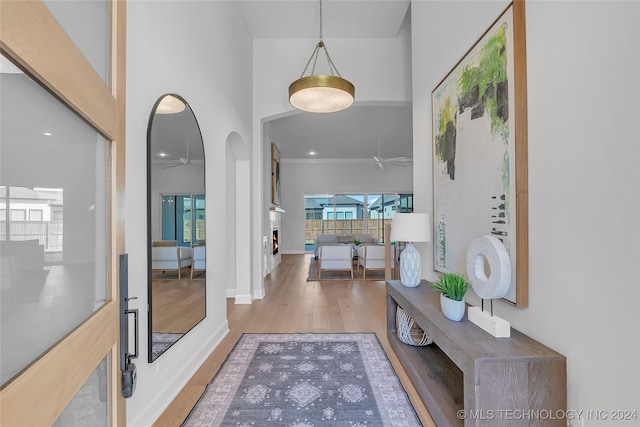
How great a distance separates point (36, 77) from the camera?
65cm

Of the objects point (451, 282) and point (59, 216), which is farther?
point (451, 282)

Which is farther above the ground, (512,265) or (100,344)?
(512,265)

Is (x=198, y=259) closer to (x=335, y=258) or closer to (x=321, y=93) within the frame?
(x=321, y=93)

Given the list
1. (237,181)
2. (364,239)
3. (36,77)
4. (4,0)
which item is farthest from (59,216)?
(364,239)

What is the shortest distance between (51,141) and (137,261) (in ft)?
3.27

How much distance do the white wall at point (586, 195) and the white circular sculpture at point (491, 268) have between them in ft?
0.41

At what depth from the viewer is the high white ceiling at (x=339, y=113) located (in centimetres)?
362

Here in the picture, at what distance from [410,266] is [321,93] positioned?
73.0 inches

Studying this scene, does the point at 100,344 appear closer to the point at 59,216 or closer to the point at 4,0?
the point at 59,216

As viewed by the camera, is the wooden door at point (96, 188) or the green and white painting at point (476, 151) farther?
the green and white painting at point (476, 151)

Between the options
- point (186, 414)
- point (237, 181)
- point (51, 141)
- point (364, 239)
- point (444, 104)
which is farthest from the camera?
point (364, 239)

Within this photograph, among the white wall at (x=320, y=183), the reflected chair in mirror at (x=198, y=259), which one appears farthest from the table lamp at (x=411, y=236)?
the white wall at (x=320, y=183)

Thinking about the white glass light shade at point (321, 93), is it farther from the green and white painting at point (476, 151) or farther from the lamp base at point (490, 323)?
the lamp base at point (490, 323)

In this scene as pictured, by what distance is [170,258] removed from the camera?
2.04m
